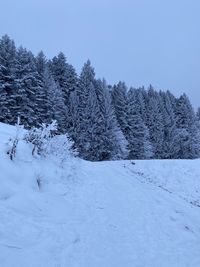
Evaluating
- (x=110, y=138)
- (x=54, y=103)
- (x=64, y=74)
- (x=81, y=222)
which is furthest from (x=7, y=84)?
(x=81, y=222)

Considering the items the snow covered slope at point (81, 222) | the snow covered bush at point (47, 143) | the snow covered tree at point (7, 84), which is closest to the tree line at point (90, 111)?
the snow covered tree at point (7, 84)

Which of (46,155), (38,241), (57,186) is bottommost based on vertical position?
(38,241)

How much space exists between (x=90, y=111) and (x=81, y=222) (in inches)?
1432

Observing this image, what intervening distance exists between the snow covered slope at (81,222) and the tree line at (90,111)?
62.3 feet

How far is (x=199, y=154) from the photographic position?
55.8 m

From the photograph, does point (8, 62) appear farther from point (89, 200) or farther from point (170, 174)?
point (89, 200)

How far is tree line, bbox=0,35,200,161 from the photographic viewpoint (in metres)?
35.4

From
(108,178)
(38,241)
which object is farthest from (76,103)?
(38,241)

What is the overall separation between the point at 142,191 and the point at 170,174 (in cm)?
724

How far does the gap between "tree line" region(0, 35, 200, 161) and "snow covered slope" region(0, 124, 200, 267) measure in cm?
1898

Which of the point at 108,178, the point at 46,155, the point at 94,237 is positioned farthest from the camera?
the point at 108,178

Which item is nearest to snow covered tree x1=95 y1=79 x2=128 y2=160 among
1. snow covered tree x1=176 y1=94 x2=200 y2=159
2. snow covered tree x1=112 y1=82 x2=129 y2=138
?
snow covered tree x1=112 y1=82 x2=129 y2=138

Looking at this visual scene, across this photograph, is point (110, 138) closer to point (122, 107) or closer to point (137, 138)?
point (137, 138)

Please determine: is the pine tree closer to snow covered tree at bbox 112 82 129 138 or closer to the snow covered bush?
snow covered tree at bbox 112 82 129 138
